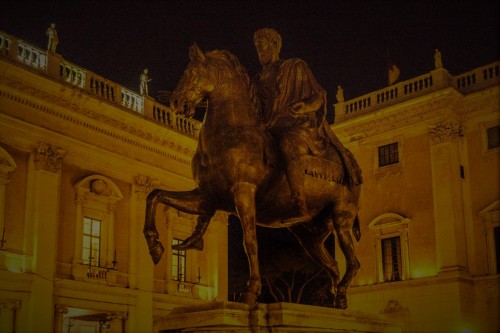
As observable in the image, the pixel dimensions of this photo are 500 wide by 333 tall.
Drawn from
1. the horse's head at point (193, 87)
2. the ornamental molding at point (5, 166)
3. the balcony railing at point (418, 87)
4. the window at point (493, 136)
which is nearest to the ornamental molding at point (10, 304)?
the ornamental molding at point (5, 166)

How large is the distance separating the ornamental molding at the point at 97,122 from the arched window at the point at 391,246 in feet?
22.3

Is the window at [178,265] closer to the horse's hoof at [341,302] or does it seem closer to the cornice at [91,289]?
the cornice at [91,289]

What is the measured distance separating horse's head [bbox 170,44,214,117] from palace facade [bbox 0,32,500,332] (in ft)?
40.9

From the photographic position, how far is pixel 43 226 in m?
17.7

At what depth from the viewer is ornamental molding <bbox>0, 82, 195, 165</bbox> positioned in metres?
17.9

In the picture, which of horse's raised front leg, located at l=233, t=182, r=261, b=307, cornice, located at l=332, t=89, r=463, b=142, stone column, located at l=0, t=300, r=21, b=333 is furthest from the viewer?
cornice, located at l=332, t=89, r=463, b=142

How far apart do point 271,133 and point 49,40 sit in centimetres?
1454

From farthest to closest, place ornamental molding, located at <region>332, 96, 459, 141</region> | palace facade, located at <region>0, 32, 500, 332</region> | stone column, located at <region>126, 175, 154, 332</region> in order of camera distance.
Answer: ornamental molding, located at <region>332, 96, 459, 141</region> < stone column, located at <region>126, 175, 154, 332</region> < palace facade, located at <region>0, 32, 500, 332</region>

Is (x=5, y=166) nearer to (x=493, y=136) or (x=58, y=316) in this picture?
(x=58, y=316)

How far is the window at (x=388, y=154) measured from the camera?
77.2ft

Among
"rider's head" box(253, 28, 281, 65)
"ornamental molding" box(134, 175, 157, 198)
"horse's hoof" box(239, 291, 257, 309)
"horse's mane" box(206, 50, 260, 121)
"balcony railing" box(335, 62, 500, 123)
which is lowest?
"horse's hoof" box(239, 291, 257, 309)


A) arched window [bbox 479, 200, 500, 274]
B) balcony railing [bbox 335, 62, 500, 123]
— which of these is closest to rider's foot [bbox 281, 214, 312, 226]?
arched window [bbox 479, 200, 500, 274]

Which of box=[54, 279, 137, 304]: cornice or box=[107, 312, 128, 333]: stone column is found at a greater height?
box=[54, 279, 137, 304]: cornice

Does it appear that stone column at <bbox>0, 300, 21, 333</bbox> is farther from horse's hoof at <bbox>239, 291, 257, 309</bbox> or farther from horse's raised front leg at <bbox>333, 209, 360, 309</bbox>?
horse's hoof at <bbox>239, 291, 257, 309</bbox>
